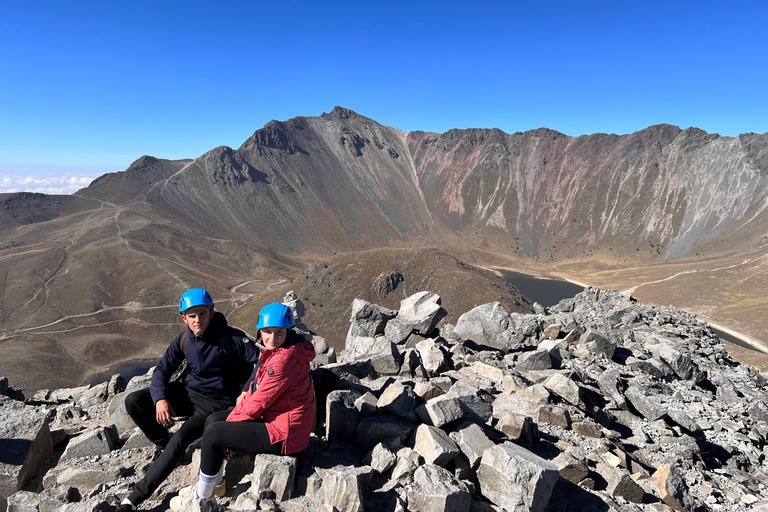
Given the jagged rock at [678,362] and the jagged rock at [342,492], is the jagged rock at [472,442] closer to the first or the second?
the jagged rock at [342,492]

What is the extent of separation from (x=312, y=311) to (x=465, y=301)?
22.3 metres

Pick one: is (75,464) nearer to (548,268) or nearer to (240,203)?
(548,268)

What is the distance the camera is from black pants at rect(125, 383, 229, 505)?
21.2 feet

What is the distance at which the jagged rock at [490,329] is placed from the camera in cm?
1780

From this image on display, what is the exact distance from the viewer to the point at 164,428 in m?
8.22

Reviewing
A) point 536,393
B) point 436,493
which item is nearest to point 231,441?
point 436,493

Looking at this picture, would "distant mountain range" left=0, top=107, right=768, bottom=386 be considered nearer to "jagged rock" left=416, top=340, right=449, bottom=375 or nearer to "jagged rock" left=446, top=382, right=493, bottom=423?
"jagged rock" left=416, top=340, right=449, bottom=375

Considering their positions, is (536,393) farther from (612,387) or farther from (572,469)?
(612,387)

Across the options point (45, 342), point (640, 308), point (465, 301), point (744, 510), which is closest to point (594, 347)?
point (744, 510)

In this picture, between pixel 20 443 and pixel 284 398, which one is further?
pixel 20 443

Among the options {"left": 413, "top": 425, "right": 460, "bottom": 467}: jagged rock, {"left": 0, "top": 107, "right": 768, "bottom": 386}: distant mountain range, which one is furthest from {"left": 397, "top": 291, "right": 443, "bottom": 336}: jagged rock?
{"left": 0, "top": 107, "right": 768, "bottom": 386}: distant mountain range

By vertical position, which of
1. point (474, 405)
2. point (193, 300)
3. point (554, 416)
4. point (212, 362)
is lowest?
point (554, 416)

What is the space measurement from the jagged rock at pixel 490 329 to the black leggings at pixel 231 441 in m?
13.1

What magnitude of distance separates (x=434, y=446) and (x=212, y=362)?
451 centimetres
